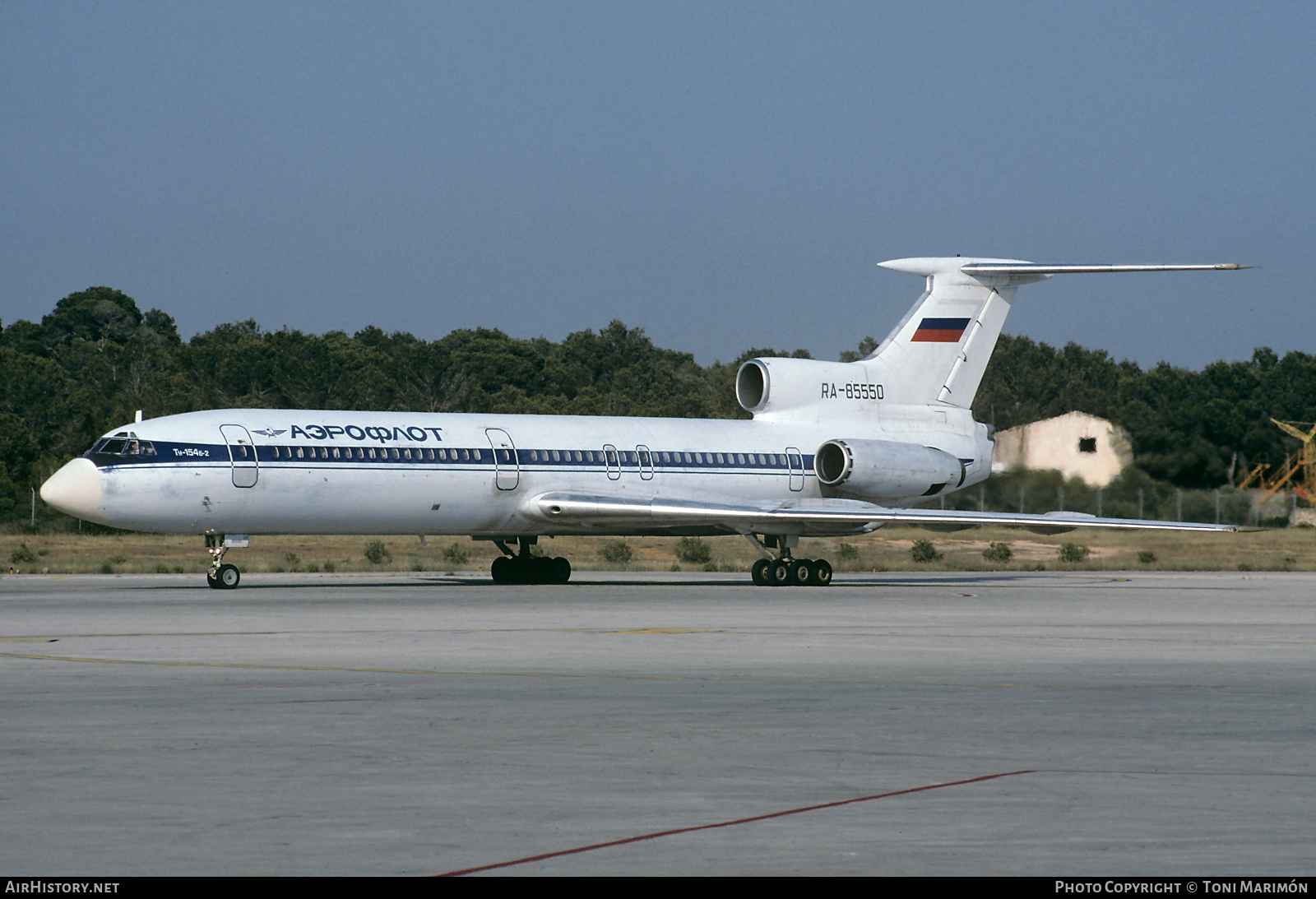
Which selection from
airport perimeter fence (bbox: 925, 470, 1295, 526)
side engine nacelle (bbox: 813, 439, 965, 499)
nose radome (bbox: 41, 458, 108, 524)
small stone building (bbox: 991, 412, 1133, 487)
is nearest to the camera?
nose radome (bbox: 41, 458, 108, 524)

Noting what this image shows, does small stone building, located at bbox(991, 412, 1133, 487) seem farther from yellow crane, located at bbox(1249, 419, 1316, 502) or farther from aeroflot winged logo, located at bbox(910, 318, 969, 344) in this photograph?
yellow crane, located at bbox(1249, 419, 1316, 502)

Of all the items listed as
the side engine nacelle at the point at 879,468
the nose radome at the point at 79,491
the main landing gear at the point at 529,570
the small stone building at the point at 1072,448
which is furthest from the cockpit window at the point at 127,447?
the small stone building at the point at 1072,448

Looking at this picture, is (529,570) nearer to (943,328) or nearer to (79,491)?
(79,491)

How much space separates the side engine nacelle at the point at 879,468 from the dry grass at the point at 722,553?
18.4 ft

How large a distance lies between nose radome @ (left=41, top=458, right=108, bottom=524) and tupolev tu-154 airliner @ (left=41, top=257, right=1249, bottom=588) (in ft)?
0.14

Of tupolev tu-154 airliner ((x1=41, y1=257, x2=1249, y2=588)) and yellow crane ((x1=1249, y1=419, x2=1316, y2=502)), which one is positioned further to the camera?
yellow crane ((x1=1249, y1=419, x2=1316, y2=502))

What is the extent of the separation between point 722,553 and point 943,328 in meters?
15.8

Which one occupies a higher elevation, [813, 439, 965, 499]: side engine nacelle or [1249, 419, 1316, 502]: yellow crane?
[1249, 419, 1316, 502]: yellow crane

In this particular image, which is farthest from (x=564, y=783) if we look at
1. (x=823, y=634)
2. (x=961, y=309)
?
(x=961, y=309)

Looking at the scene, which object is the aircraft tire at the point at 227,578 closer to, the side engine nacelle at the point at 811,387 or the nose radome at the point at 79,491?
the nose radome at the point at 79,491

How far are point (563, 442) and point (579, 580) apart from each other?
3.42 m

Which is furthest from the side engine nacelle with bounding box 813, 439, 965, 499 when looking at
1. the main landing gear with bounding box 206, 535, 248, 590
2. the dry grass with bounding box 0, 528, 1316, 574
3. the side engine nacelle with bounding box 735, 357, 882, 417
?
the main landing gear with bounding box 206, 535, 248, 590

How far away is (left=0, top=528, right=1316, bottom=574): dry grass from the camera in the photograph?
1767 inches

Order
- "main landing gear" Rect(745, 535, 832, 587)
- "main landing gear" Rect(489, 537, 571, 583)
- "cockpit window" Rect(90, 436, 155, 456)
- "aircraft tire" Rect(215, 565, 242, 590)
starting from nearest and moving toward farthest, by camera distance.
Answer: "cockpit window" Rect(90, 436, 155, 456) → "aircraft tire" Rect(215, 565, 242, 590) → "main landing gear" Rect(745, 535, 832, 587) → "main landing gear" Rect(489, 537, 571, 583)
